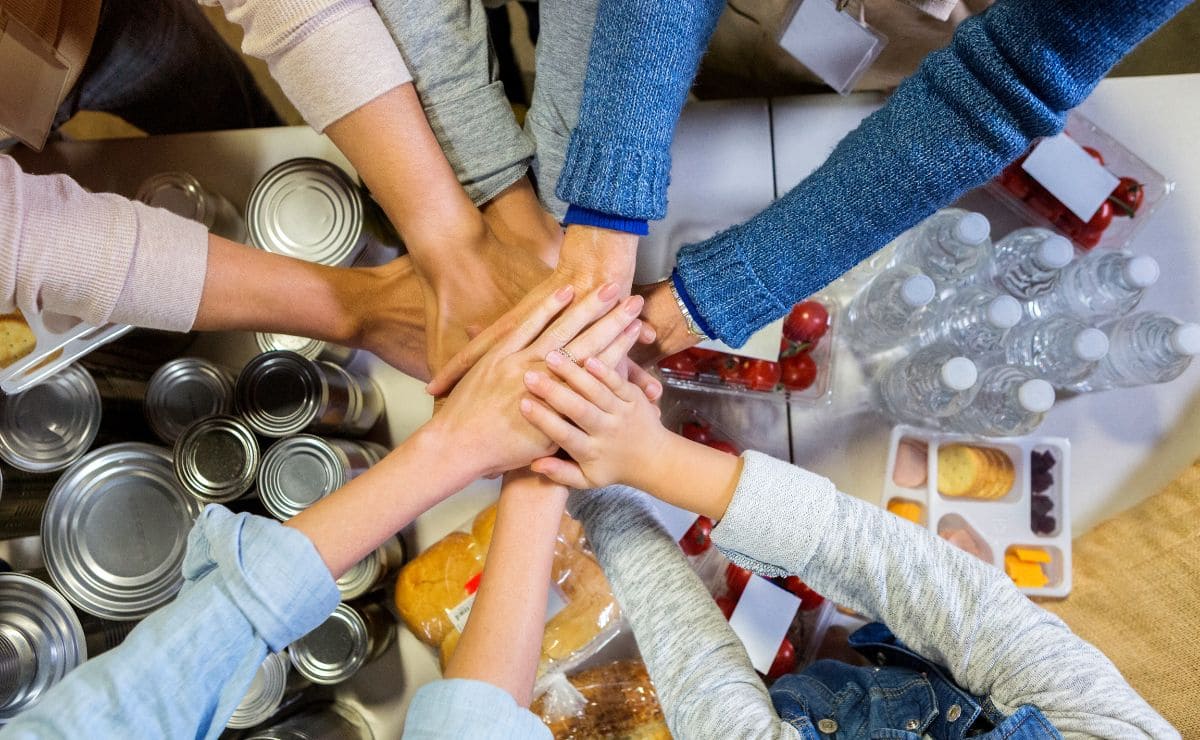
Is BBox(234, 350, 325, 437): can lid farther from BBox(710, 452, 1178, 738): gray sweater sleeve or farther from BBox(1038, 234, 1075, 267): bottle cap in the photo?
BBox(1038, 234, 1075, 267): bottle cap

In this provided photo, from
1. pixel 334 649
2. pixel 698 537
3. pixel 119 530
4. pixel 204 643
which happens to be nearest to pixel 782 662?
pixel 698 537

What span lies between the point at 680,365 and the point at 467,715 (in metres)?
0.58

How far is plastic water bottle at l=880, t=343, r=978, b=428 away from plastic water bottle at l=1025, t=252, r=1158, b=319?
0.17m

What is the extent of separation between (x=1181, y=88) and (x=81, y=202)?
1.48m

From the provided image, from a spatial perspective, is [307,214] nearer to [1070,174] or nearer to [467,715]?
[467,715]

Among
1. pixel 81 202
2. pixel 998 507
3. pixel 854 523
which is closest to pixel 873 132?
pixel 854 523

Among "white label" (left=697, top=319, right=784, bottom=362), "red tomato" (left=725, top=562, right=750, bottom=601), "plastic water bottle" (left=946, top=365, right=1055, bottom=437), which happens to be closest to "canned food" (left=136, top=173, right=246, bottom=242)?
"white label" (left=697, top=319, right=784, bottom=362)

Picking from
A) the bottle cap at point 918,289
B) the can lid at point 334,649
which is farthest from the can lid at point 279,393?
the bottle cap at point 918,289

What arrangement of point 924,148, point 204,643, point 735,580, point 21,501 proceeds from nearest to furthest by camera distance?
point 204,643 < point 924,148 < point 21,501 < point 735,580

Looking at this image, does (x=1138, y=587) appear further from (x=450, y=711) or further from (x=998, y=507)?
(x=450, y=711)

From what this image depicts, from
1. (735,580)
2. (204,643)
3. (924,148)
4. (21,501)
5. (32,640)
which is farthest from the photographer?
(735,580)

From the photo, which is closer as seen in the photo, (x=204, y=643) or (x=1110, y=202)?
(x=204, y=643)

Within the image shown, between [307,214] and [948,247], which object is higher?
[948,247]

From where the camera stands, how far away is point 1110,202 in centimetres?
105
